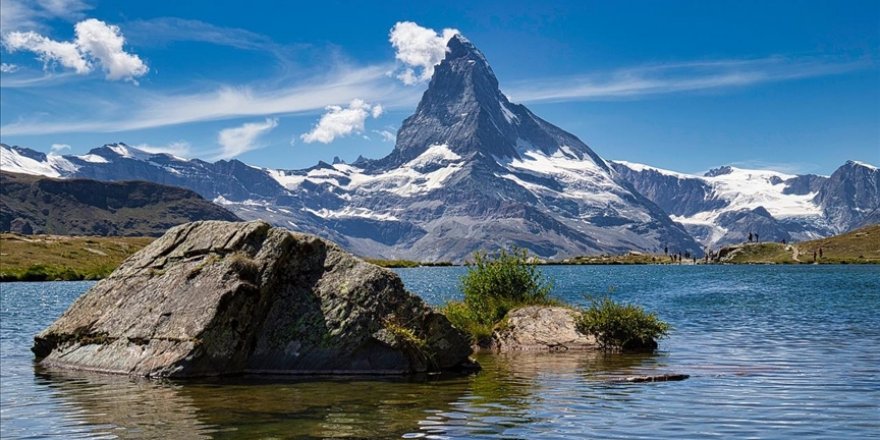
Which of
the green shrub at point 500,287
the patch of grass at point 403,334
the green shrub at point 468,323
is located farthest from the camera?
the green shrub at point 500,287

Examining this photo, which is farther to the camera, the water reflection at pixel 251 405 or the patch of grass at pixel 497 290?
the patch of grass at pixel 497 290

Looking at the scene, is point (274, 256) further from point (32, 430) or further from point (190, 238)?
point (32, 430)

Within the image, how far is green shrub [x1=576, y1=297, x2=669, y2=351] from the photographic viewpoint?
43812 mm

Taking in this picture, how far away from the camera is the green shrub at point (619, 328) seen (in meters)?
43.8

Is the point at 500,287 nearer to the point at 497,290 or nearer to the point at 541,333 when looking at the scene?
the point at 497,290

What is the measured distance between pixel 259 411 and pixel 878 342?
113 ft

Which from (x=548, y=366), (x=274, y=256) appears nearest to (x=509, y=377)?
(x=548, y=366)

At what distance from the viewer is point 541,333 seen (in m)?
45.2

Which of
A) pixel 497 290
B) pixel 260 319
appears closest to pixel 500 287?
pixel 497 290

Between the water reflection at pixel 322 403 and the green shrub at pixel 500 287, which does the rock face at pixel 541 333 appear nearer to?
the green shrub at pixel 500 287

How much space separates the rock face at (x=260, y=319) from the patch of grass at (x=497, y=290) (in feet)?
42.6

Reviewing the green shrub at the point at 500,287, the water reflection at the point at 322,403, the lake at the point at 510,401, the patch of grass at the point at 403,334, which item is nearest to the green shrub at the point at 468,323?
the green shrub at the point at 500,287

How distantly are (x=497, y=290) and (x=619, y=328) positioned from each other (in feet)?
31.2

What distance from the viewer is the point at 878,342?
43906 mm
